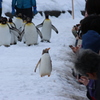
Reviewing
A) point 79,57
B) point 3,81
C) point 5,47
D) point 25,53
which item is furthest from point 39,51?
point 79,57

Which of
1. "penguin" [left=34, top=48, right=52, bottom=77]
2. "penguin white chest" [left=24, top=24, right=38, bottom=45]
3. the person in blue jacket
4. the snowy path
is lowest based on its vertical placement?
the snowy path

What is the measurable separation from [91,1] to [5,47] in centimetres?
391

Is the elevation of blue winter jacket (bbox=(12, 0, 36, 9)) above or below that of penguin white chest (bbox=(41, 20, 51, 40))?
above

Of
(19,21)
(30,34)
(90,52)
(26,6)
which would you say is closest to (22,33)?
(30,34)

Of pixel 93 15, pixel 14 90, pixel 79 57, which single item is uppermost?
pixel 93 15

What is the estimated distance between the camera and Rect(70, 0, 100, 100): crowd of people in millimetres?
1906

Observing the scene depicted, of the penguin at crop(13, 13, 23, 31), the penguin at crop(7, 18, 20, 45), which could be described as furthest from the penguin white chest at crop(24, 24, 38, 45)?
the penguin at crop(13, 13, 23, 31)

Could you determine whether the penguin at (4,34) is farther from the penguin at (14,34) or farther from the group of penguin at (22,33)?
the penguin at (14,34)

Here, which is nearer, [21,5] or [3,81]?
[3,81]

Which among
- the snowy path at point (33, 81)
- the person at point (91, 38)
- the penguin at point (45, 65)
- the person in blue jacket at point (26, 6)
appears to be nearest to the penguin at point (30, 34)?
the snowy path at point (33, 81)

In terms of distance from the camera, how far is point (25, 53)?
5.92 metres

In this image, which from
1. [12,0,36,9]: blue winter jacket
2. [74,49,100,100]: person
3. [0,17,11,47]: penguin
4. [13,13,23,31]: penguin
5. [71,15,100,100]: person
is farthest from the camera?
[12,0,36,9]: blue winter jacket

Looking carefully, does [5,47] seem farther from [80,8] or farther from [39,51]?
[80,8]

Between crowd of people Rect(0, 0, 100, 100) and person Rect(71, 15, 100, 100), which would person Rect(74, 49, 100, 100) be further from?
person Rect(71, 15, 100, 100)
